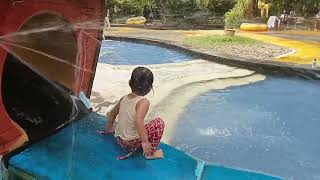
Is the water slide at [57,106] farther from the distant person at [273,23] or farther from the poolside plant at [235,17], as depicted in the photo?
the distant person at [273,23]

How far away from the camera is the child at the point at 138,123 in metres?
3.72

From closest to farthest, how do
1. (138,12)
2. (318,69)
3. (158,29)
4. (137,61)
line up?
(318,69)
(137,61)
(158,29)
(138,12)

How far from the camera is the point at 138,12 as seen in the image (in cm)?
2395

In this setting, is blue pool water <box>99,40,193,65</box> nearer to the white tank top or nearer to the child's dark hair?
the white tank top

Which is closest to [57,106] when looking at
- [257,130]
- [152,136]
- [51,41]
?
[51,41]

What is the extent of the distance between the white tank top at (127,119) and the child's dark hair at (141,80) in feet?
0.23

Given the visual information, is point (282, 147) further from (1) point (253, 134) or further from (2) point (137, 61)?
(2) point (137, 61)

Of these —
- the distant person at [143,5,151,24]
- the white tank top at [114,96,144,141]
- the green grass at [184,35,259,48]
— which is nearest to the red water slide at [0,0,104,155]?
the white tank top at [114,96,144,141]

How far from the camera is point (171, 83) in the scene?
350 inches

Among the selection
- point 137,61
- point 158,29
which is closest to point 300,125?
point 137,61

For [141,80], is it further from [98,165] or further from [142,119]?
[98,165]

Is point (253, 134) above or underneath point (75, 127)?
underneath

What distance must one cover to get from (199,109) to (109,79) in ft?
7.59

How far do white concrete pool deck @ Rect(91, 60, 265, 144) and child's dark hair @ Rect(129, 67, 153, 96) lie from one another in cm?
199
